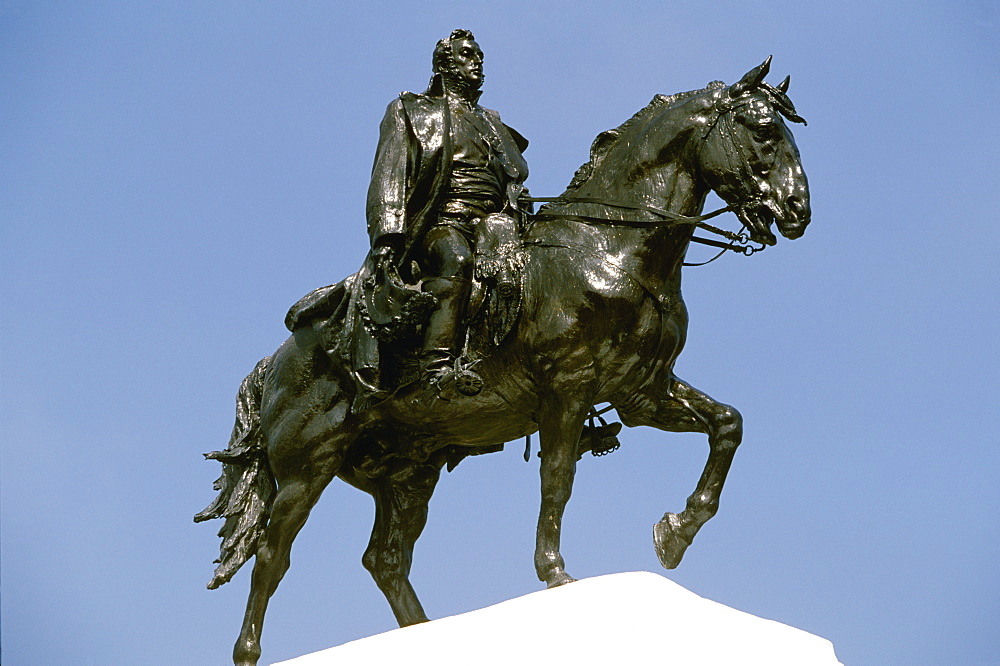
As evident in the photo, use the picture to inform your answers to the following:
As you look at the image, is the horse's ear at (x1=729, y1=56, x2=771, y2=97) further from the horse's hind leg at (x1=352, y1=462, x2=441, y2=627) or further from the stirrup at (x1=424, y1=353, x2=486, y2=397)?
the horse's hind leg at (x1=352, y1=462, x2=441, y2=627)

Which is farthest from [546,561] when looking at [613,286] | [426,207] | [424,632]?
[426,207]

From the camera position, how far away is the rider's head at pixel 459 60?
487 inches

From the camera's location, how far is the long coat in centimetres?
1174

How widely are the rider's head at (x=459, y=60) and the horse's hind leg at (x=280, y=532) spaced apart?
270 centimetres

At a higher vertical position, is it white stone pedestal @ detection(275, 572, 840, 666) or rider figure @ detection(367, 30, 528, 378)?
rider figure @ detection(367, 30, 528, 378)

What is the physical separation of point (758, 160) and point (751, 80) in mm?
536

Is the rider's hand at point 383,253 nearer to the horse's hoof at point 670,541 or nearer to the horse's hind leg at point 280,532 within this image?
the horse's hind leg at point 280,532

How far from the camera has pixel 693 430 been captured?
467 inches

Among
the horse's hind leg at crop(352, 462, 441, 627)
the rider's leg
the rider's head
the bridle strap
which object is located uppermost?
the rider's head

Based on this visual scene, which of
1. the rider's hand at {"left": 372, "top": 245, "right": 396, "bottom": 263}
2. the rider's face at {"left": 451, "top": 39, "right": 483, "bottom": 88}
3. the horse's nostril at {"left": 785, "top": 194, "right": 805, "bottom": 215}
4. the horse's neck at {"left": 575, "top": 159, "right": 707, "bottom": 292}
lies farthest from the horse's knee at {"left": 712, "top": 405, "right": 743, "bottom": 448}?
the rider's face at {"left": 451, "top": 39, "right": 483, "bottom": 88}

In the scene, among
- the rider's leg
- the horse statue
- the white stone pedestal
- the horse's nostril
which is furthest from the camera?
the rider's leg

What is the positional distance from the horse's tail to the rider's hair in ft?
8.19

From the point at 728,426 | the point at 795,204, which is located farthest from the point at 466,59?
the point at 728,426

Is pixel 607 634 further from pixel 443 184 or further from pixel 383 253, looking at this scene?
pixel 443 184
